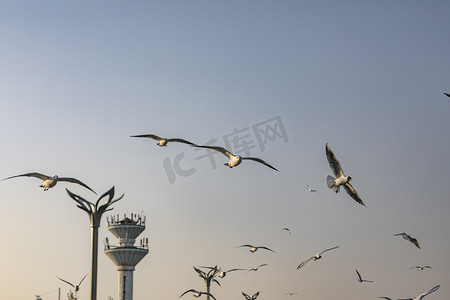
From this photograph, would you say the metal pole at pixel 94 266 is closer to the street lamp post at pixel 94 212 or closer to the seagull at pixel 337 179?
the street lamp post at pixel 94 212

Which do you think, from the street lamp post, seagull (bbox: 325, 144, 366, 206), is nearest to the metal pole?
the street lamp post

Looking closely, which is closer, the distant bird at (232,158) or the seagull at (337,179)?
the seagull at (337,179)

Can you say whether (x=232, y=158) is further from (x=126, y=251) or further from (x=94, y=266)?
(x=126, y=251)

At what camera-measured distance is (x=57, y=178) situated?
30.0 m

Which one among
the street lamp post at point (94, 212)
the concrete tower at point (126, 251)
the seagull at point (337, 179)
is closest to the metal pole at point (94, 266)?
the street lamp post at point (94, 212)

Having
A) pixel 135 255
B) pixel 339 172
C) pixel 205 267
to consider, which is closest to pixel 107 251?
pixel 135 255

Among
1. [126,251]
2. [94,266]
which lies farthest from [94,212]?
[126,251]

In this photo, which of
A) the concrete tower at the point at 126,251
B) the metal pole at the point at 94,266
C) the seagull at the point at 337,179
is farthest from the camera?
the concrete tower at the point at 126,251

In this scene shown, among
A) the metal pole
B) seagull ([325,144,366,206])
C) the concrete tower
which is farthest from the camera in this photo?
the concrete tower

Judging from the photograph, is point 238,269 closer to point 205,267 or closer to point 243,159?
point 205,267

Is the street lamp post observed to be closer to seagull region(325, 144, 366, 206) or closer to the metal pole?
the metal pole

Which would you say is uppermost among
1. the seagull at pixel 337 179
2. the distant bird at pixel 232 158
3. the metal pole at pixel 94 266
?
the distant bird at pixel 232 158

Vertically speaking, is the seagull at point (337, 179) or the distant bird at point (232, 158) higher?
the distant bird at point (232, 158)

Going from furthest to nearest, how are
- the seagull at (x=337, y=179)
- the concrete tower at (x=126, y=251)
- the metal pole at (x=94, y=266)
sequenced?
1. the concrete tower at (x=126, y=251)
2. the metal pole at (x=94, y=266)
3. the seagull at (x=337, y=179)
